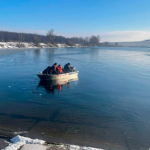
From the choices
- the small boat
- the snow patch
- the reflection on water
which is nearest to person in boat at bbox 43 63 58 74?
the small boat

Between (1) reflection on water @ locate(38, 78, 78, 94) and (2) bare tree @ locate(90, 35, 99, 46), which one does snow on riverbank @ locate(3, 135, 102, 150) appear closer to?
(1) reflection on water @ locate(38, 78, 78, 94)

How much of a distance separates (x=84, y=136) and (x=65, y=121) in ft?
4.93

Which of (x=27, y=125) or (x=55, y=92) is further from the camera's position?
(x=55, y=92)

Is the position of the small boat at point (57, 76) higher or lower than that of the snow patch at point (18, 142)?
higher

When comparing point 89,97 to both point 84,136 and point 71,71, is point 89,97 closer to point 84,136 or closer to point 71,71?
point 84,136

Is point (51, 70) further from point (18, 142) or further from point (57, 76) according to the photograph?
point (18, 142)

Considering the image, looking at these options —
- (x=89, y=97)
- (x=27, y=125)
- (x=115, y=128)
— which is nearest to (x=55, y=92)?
(x=89, y=97)

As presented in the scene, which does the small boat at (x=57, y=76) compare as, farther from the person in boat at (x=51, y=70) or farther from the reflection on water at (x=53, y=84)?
the person in boat at (x=51, y=70)

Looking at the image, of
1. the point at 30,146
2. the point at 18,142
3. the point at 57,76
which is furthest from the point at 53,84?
the point at 30,146

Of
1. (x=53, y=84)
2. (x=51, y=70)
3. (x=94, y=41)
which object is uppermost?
(x=94, y=41)

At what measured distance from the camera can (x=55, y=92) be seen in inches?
514

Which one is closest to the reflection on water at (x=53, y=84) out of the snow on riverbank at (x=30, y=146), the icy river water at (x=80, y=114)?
the icy river water at (x=80, y=114)

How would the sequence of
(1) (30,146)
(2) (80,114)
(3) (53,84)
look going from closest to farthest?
(1) (30,146), (2) (80,114), (3) (53,84)

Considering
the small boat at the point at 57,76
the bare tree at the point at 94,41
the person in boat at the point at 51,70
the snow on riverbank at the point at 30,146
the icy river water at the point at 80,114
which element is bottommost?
the icy river water at the point at 80,114
